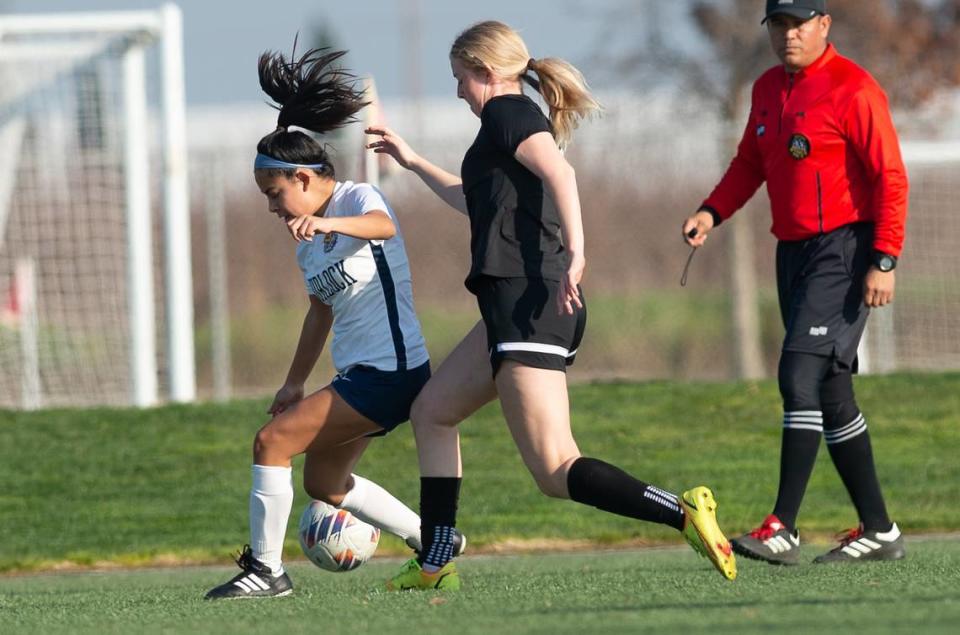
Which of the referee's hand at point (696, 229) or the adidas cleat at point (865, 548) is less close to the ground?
the referee's hand at point (696, 229)

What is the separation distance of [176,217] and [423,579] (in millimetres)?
8417

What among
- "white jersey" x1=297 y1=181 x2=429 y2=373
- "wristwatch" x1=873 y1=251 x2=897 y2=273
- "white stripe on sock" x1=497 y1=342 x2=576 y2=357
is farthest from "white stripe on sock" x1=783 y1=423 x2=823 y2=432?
"white jersey" x1=297 y1=181 x2=429 y2=373

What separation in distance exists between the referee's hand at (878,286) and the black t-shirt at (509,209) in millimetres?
1326

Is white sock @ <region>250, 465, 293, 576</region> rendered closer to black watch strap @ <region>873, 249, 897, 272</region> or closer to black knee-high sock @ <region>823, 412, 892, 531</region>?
black knee-high sock @ <region>823, 412, 892, 531</region>

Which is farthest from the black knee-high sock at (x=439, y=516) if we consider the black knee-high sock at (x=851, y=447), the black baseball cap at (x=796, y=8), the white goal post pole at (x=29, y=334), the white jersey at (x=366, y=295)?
the white goal post pole at (x=29, y=334)

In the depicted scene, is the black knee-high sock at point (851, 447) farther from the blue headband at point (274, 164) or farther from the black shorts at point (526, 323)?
the blue headband at point (274, 164)

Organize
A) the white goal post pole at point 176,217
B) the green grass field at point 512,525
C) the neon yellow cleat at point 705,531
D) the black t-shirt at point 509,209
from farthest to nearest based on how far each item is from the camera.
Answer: the white goal post pole at point 176,217 < the black t-shirt at point 509,209 < the neon yellow cleat at point 705,531 < the green grass field at point 512,525

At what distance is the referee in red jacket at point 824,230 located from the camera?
21.8ft

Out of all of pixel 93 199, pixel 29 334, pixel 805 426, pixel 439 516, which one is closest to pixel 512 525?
pixel 805 426

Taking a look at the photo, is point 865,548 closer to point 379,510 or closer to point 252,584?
point 379,510

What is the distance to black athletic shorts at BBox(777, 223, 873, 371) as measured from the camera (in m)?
6.68

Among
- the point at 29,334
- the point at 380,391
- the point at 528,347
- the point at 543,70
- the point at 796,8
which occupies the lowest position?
the point at 29,334

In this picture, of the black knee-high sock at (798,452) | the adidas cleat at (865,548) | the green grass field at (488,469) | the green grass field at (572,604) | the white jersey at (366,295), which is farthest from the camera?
the green grass field at (488,469)

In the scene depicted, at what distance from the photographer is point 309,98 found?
654cm
